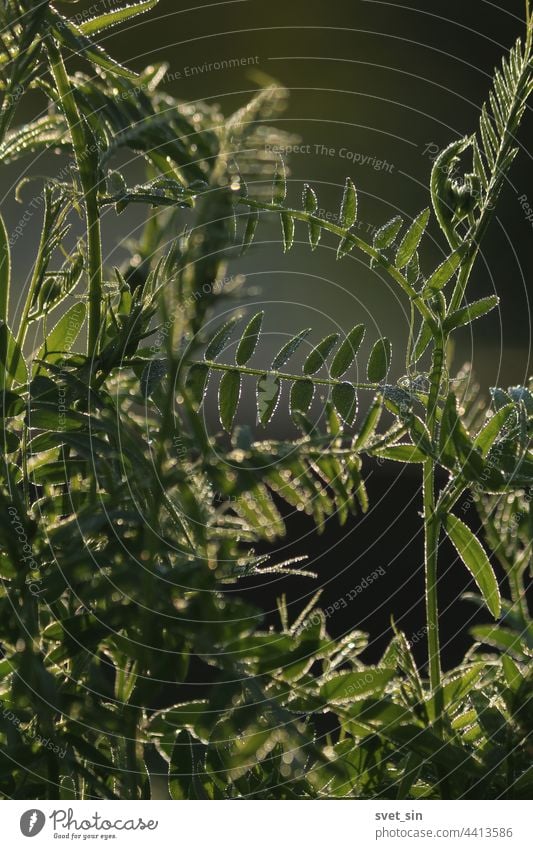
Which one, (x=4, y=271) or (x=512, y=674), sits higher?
(x=4, y=271)

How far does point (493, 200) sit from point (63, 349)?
0.61 feet

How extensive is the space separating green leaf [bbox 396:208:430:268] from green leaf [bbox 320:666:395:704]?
177mm

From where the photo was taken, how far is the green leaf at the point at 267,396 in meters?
0.36

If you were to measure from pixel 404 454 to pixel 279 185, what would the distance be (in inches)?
5.1

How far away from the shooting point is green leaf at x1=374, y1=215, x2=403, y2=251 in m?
0.38

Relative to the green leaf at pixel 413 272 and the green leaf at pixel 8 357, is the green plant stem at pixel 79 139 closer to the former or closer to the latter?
the green leaf at pixel 8 357

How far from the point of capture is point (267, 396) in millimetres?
365

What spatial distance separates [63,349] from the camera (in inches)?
13.8

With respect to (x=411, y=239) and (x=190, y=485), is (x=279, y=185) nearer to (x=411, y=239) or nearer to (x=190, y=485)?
(x=411, y=239)


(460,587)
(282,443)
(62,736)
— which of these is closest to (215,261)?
(282,443)

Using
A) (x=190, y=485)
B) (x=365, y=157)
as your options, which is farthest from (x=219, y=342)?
(x=365, y=157)
